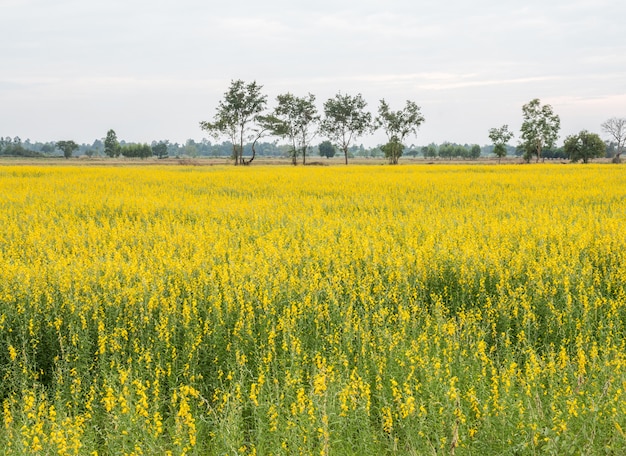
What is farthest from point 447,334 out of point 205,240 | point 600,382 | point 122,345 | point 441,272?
point 205,240

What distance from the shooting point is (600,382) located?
464cm

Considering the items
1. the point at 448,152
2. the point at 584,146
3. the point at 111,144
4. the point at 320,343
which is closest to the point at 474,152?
the point at 448,152

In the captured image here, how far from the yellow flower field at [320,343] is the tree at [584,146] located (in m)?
83.8

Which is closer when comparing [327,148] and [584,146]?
[584,146]

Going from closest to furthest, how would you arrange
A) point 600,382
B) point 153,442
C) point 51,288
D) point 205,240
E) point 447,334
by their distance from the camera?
point 153,442 → point 600,382 → point 447,334 → point 51,288 → point 205,240

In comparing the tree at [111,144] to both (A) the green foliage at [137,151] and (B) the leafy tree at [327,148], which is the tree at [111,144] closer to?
(A) the green foliage at [137,151]

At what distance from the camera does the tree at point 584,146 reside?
8356cm

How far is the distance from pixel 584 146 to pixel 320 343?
9171cm

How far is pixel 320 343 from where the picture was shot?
583 cm

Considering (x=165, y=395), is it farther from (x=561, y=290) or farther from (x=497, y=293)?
(x=561, y=290)

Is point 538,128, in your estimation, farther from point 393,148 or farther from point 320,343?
point 320,343

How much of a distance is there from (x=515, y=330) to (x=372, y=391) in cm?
239

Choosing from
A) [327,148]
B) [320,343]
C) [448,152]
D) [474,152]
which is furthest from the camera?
[327,148]

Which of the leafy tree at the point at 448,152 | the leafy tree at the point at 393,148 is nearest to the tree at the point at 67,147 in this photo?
the leafy tree at the point at 393,148
